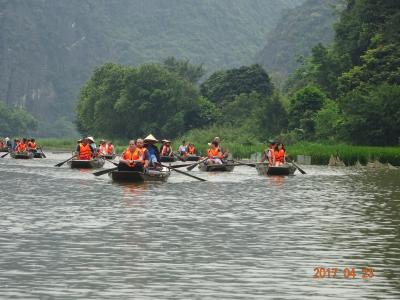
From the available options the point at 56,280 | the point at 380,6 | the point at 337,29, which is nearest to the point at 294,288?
the point at 56,280

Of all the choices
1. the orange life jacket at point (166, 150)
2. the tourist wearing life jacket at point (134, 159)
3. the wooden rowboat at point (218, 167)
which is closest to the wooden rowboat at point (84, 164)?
the wooden rowboat at point (218, 167)

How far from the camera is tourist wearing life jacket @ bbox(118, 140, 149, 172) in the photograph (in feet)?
125

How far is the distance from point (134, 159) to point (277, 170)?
32.9 ft

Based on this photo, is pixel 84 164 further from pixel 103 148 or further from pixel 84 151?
pixel 103 148

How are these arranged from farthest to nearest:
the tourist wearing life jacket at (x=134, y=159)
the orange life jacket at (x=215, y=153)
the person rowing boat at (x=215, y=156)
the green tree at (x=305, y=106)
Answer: the green tree at (x=305, y=106), the orange life jacket at (x=215, y=153), the person rowing boat at (x=215, y=156), the tourist wearing life jacket at (x=134, y=159)

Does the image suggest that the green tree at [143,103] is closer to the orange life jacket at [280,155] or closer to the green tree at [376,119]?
the green tree at [376,119]

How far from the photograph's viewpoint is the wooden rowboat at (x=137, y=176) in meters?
38.4

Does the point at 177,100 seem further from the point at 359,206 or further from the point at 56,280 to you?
the point at 56,280

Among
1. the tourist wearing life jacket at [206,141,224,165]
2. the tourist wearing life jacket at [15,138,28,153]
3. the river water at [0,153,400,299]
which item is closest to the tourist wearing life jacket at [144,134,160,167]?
the river water at [0,153,400,299]

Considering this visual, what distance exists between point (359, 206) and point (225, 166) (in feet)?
69.3

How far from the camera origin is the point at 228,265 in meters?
16.8

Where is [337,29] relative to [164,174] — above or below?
above

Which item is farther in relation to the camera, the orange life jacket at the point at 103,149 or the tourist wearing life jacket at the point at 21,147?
the tourist wearing life jacket at the point at 21,147
